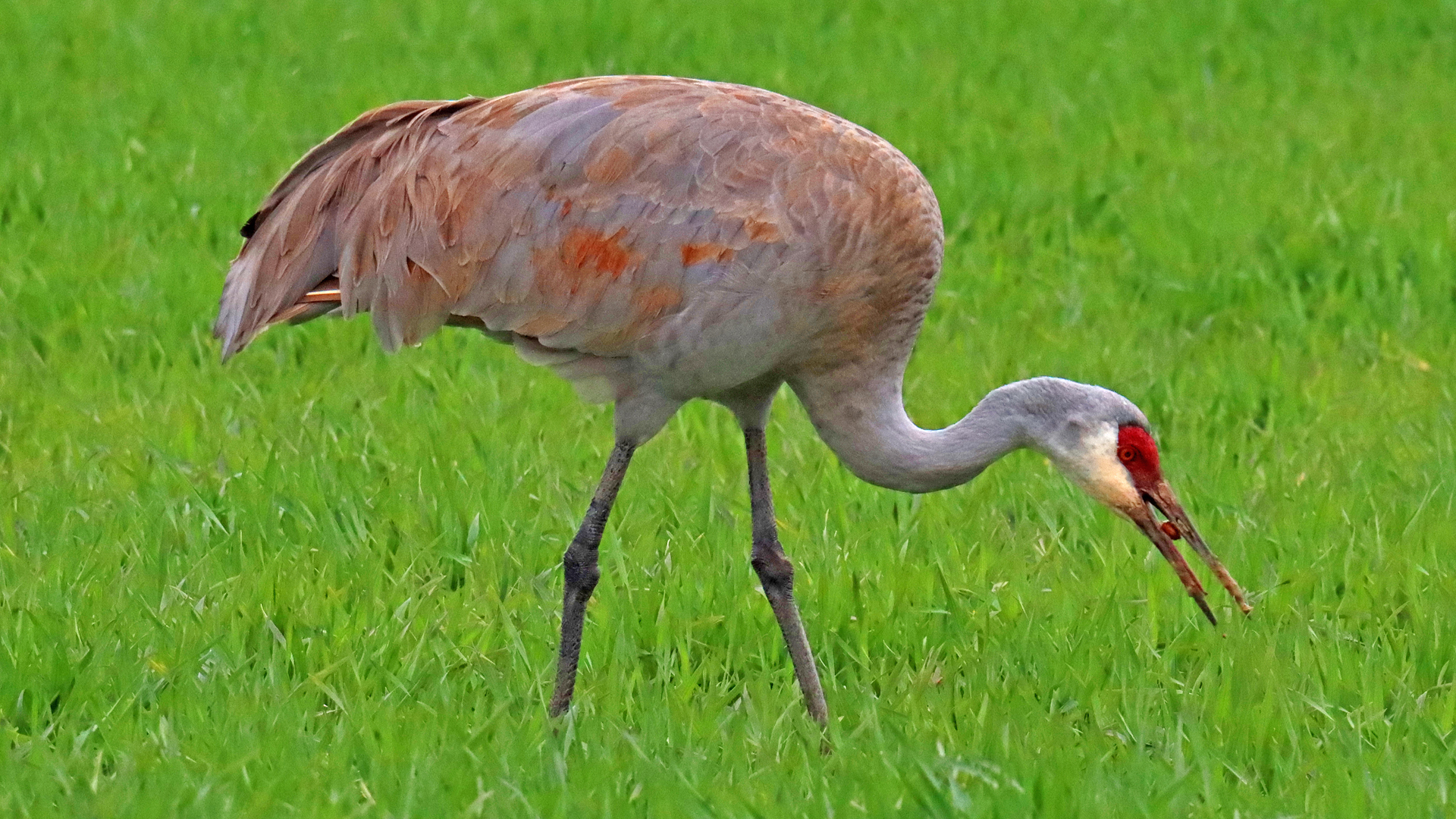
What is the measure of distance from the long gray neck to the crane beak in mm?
258

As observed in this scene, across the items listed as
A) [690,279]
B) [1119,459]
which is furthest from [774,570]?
[1119,459]

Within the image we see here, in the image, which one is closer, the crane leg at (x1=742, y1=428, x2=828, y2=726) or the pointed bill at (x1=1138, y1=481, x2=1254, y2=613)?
the pointed bill at (x1=1138, y1=481, x2=1254, y2=613)

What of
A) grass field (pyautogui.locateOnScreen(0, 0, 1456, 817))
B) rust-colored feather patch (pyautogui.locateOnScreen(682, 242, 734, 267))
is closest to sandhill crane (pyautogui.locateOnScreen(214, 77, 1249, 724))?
rust-colored feather patch (pyautogui.locateOnScreen(682, 242, 734, 267))

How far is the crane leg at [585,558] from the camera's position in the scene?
5.18 metres

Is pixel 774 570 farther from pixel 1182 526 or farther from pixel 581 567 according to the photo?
pixel 1182 526

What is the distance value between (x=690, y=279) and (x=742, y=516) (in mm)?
1454

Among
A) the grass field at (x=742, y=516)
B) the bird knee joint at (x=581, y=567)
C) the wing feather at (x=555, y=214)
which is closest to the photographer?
the grass field at (x=742, y=516)

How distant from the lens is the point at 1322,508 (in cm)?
630

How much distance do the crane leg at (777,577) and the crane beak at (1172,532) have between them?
2.93 feet

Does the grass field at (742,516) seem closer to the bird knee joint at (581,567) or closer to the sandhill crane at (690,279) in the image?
the bird knee joint at (581,567)

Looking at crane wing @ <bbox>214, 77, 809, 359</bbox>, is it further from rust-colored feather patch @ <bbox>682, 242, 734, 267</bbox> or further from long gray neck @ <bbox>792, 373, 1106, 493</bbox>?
long gray neck @ <bbox>792, 373, 1106, 493</bbox>

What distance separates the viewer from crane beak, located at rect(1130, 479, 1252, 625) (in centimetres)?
502

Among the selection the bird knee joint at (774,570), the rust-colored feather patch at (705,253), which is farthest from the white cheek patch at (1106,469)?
the rust-colored feather patch at (705,253)

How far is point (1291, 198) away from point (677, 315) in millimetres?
5329
